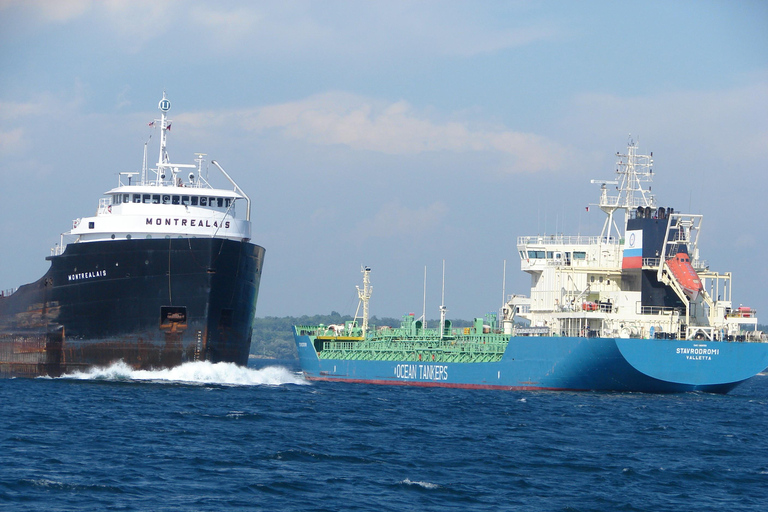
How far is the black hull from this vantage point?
36219 mm

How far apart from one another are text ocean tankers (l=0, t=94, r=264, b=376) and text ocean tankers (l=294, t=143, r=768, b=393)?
12883 mm

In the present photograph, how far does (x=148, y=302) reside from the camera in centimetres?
3644

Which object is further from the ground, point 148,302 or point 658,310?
point 658,310

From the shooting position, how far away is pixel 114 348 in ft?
122

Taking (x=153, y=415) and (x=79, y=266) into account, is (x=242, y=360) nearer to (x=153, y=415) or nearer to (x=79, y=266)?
(x=79, y=266)

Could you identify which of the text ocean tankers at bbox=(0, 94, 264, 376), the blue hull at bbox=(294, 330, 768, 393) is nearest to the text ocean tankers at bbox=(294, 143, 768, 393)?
the blue hull at bbox=(294, 330, 768, 393)

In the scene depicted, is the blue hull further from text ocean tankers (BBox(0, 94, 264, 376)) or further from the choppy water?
text ocean tankers (BBox(0, 94, 264, 376))

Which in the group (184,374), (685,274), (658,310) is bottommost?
(184,374)

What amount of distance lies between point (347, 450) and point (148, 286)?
1526 centimetres

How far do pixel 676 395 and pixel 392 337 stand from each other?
17670mm

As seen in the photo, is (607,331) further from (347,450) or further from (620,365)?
(347,450)

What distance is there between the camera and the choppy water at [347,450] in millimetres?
18375

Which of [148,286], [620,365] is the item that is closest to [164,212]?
[148,286]

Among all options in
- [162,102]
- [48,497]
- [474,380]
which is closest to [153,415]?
[48,497]
